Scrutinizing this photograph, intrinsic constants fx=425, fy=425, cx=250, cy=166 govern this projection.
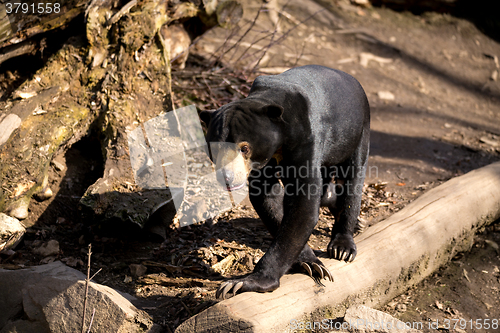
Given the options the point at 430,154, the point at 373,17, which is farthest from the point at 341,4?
the point at 430,154

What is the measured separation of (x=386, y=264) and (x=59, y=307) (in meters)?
2.01

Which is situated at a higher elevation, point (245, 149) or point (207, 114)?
point (207, 114)

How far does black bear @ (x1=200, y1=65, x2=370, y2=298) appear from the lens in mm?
2271

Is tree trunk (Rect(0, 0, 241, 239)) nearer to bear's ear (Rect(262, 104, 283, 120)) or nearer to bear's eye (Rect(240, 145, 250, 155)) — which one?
bear's eye (Rect(240, 145, 250, 155))

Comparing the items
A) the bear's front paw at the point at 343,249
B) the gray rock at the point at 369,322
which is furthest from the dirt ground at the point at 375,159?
the gray rock at the point at 369,322

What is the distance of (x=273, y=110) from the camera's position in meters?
2.27

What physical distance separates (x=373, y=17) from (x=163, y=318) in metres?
8.63

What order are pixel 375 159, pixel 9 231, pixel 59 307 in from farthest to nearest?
pixel 375 159 < pixel 9 231 < pixel 59 307

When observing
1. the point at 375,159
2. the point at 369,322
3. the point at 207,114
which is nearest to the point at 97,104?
the point at 207,114

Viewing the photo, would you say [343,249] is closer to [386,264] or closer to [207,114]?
[386,264]

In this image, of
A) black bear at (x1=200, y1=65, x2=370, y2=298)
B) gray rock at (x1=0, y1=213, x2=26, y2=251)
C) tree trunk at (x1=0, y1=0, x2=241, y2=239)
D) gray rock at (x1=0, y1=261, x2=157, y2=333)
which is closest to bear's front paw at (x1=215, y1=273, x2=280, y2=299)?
black bear at (x1=200, y1=65, x2=370, y2=298)

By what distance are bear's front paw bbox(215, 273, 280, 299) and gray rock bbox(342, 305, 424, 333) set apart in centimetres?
43

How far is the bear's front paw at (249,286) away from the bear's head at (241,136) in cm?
52

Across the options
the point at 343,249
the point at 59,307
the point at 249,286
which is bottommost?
the point at 343,249
